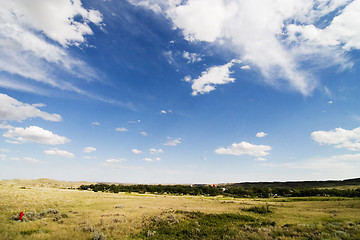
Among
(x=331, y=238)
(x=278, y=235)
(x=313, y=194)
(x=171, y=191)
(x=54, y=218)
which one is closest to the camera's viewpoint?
(x=331, y=238)

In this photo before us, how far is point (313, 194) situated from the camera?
291ft

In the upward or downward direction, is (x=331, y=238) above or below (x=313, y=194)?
above

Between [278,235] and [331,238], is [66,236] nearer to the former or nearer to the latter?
[278,235]

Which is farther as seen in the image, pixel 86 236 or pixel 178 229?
pixel 178 229

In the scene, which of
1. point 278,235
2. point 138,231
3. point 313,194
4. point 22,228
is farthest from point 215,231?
point 313,194

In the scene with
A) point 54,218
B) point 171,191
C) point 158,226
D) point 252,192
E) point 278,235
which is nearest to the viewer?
point 278,235

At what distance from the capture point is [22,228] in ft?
53.6

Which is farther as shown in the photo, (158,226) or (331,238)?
(158,226)

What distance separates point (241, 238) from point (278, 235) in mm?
3867

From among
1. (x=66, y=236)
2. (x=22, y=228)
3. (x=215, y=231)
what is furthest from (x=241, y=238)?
(x=22, y=228)

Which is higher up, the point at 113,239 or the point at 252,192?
the point at 113,239

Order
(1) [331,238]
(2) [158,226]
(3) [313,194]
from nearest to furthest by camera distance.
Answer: (1) [331,238] → (2) [158,226] → (3) [313,194]

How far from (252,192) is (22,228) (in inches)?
4292

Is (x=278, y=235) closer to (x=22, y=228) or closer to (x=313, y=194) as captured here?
(x=22, y=228)
